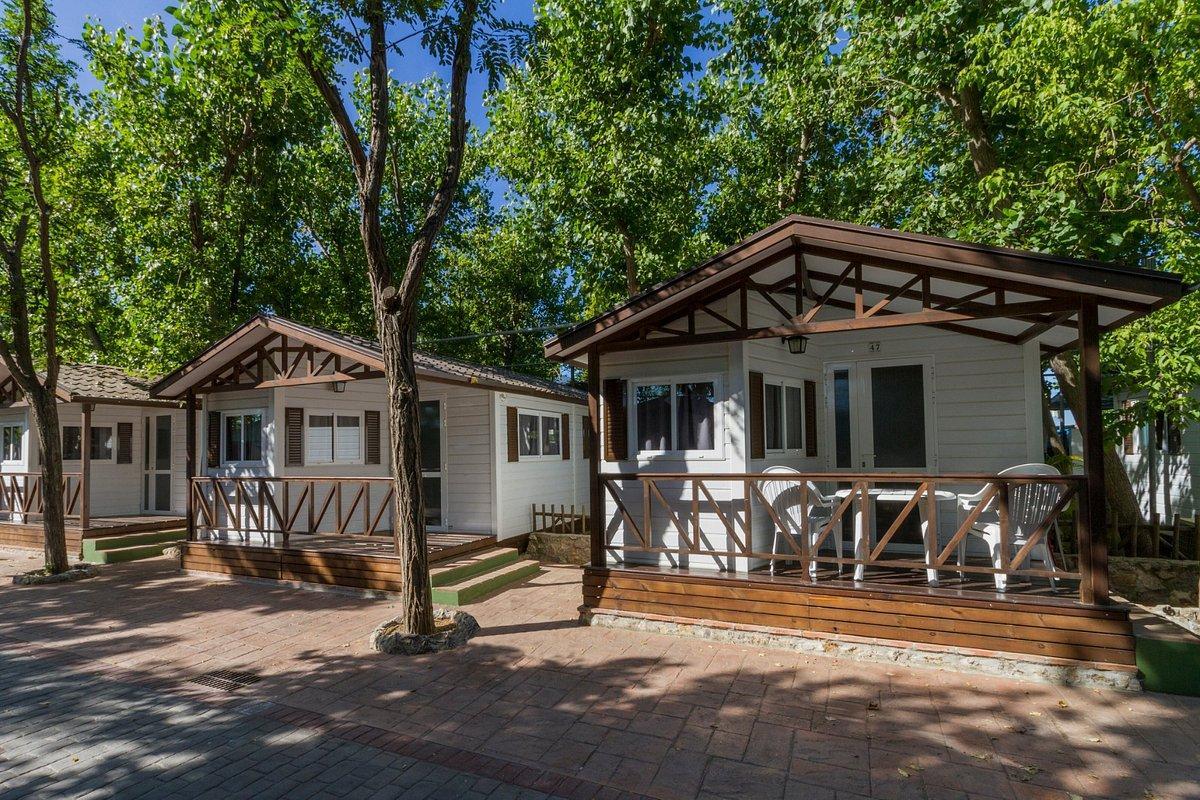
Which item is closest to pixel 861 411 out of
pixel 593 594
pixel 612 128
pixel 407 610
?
pixel 593 594

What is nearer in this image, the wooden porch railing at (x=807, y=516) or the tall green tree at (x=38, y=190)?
the wooden porch railing at (x=807, y=516)

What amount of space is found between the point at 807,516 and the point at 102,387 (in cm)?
1281

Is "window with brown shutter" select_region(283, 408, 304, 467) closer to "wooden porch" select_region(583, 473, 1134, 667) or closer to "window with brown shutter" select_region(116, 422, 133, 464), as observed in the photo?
"wooden porch" select_region(583, 473, 1134, 667)

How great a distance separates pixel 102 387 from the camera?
11.7 metres

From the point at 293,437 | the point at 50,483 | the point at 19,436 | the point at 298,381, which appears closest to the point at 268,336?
the point at 298,381

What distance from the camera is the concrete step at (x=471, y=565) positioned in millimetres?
8059

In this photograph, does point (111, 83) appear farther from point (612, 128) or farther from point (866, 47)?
point (866, 47)

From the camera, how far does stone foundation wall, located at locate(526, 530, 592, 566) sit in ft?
33.4

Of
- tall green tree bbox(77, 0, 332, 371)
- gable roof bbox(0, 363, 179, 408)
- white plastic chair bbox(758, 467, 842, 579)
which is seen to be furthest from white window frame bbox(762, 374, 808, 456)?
tall green tree bbox(77, 0, 332, 371)

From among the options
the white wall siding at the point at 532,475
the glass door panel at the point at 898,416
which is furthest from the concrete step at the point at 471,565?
the glass door panel at the point at 898,416

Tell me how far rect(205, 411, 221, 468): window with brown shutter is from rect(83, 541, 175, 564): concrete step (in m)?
2.28

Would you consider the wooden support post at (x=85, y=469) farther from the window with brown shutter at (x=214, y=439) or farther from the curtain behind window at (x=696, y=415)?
the curtain behind window at (x=696, y=415)

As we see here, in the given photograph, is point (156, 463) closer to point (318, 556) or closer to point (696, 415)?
point (318, 556)

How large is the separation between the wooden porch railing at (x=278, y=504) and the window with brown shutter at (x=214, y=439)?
441 mm
